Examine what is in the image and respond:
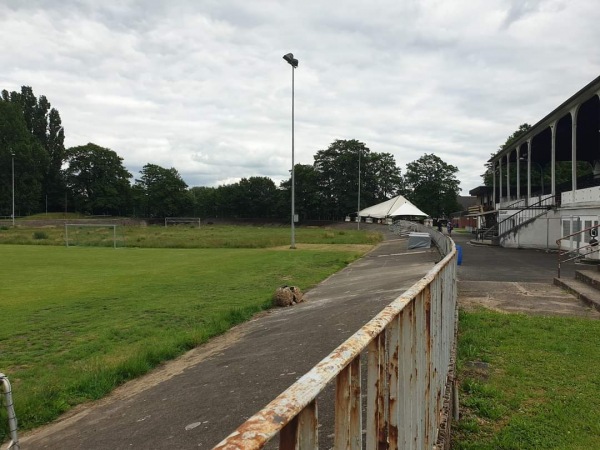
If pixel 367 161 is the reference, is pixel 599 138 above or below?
below

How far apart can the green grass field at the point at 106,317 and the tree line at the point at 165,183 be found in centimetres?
6693

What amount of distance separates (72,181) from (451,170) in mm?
81176

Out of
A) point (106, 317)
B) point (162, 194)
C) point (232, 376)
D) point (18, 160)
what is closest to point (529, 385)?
point (232, 376)

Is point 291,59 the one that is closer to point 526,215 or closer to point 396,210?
point 526,215

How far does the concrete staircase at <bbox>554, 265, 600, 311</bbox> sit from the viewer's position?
9.40 metres

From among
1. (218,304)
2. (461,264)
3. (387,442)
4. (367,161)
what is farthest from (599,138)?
(367,161)

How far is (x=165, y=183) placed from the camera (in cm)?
10344

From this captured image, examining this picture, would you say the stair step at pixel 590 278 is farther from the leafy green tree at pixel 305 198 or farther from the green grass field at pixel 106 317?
the leafy green tree at pixel 305 198

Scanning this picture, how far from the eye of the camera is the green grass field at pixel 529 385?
387 cm

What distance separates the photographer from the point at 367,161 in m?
90.4

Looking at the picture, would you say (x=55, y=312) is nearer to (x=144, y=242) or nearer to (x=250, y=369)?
(x=250, y=369)

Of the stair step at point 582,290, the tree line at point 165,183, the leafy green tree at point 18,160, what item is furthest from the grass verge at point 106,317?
the leafy green tree at point 18,160

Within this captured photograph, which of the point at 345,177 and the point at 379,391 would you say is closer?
the point at 379,391

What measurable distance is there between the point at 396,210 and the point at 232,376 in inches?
1999
